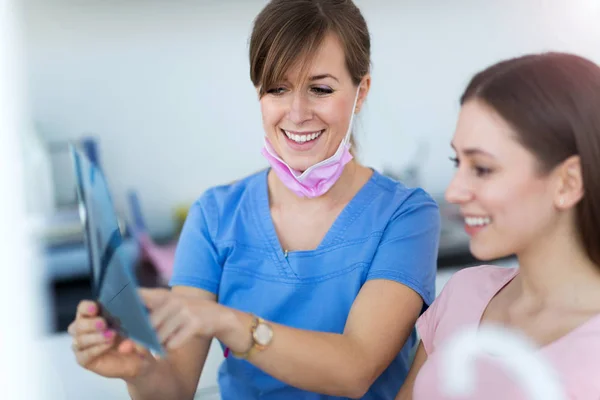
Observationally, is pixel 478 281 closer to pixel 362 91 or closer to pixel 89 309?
pixel 362 91

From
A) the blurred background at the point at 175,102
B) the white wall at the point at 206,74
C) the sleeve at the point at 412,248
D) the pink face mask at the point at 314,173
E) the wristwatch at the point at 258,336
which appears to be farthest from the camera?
the white wall at the point at 206,74

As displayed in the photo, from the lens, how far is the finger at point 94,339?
0.95 metres

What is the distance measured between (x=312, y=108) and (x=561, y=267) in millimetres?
520

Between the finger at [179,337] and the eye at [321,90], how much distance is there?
1.73 feet

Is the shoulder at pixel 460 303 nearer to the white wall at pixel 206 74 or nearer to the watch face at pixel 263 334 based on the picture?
the watch face at pixel 263 334

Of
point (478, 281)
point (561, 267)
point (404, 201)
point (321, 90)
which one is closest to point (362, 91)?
point (321, 90)

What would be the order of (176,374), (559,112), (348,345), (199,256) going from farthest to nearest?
(199,256) → (176,374) → (348,345) → (559,112)

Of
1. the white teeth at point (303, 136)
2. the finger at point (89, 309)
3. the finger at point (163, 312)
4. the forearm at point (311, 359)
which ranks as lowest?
the forearm at point (311, 359)

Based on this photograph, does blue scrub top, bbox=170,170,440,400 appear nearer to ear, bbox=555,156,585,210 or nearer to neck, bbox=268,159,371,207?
neck, bbox=268,159,371,207

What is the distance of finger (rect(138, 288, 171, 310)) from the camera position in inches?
35.5

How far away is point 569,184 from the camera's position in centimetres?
90

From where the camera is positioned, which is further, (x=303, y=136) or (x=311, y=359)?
(x=303, y=136)

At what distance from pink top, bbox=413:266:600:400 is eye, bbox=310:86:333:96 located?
1.31 ft

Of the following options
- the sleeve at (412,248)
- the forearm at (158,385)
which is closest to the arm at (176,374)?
the forearm at (158,385)
